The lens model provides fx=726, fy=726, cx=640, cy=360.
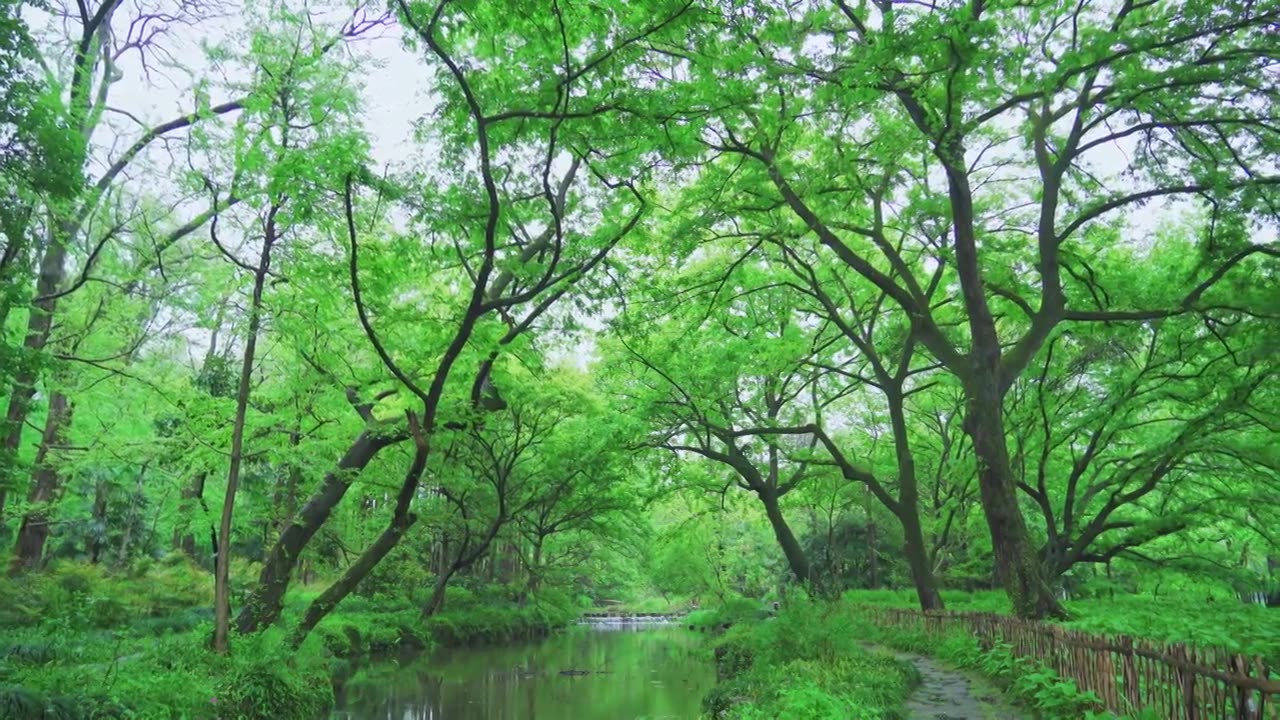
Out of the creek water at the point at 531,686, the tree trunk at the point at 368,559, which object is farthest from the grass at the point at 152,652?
the creek water at the point at 531,686

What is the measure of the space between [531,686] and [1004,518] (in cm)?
1056

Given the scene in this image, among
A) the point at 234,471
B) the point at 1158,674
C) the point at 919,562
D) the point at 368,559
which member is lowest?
the point at 1158,674

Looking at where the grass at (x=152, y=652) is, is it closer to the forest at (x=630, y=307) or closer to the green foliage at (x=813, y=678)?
the forest at (x=630, y=307)

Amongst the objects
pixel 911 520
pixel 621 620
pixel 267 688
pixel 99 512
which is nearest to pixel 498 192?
pixel 267 688

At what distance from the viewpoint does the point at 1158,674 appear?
556cm

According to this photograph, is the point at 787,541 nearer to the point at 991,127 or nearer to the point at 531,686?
the point at 531,686

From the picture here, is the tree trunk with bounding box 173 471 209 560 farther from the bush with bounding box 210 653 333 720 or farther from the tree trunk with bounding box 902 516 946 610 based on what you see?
the tree trunk with bounding box 902 516 946 610

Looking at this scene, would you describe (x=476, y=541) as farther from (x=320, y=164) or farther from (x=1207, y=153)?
(x=1207, y=153)

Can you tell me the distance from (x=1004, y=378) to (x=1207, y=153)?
465 centimetres

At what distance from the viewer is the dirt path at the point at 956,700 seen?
24.8ft

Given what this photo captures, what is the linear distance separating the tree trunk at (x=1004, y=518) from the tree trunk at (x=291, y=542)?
10.00 meters

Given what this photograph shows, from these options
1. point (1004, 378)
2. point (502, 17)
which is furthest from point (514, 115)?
point (1004, 378)

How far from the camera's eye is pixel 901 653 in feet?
47.0

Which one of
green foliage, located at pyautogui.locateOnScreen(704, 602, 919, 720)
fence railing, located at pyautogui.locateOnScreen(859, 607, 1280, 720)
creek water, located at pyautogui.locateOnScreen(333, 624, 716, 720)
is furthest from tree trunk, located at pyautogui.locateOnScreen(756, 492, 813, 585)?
fence railing, located at pyautogui.locateOnScreen(859, 607, 1280, 720)
